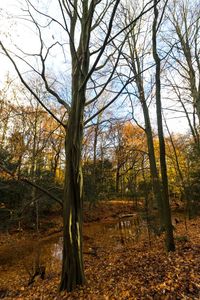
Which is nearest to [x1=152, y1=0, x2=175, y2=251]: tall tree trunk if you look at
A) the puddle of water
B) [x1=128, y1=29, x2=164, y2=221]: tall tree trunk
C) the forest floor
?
the forest floor

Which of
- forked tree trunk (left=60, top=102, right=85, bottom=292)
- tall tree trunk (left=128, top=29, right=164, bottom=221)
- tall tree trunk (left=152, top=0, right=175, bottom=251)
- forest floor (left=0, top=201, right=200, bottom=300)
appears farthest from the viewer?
tall tree trunk (left=128, top=29, right=164, bottom=221)

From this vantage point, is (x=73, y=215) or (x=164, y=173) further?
(x=164, y=173)

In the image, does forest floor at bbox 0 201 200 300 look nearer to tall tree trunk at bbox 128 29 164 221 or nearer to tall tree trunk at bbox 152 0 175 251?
tall tree trunk at bbox 152 0 175 251

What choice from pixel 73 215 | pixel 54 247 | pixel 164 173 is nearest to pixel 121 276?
pixel 73 215

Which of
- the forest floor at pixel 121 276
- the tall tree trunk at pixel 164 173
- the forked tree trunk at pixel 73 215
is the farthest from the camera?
the tall tree trunk at pixel 164 173

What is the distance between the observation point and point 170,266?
5.05 meters

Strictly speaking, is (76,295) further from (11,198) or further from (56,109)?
(56,109)

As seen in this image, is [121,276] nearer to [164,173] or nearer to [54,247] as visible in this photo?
[164,173]

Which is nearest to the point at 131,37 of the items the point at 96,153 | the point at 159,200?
the point at 159,200

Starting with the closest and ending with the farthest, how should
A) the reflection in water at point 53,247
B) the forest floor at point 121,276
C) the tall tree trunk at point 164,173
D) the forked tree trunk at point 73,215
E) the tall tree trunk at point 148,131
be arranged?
the forest floor at point 121,276, the forked tree trunk at point 73,215, the tall tree trunk at point 164,173, the reflection in water at point 53,247, the tall tree trunk at point 148,131

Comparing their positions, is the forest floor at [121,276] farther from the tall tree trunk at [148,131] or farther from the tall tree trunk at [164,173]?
the tall tree trunk at [148,131]

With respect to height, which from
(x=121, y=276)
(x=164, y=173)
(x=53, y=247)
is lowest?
(x=53, y=247)

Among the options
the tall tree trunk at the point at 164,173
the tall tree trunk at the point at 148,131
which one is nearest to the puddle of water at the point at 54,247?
the tall tree trunk at the point at 148,131

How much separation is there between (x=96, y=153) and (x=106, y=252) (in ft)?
51.1
